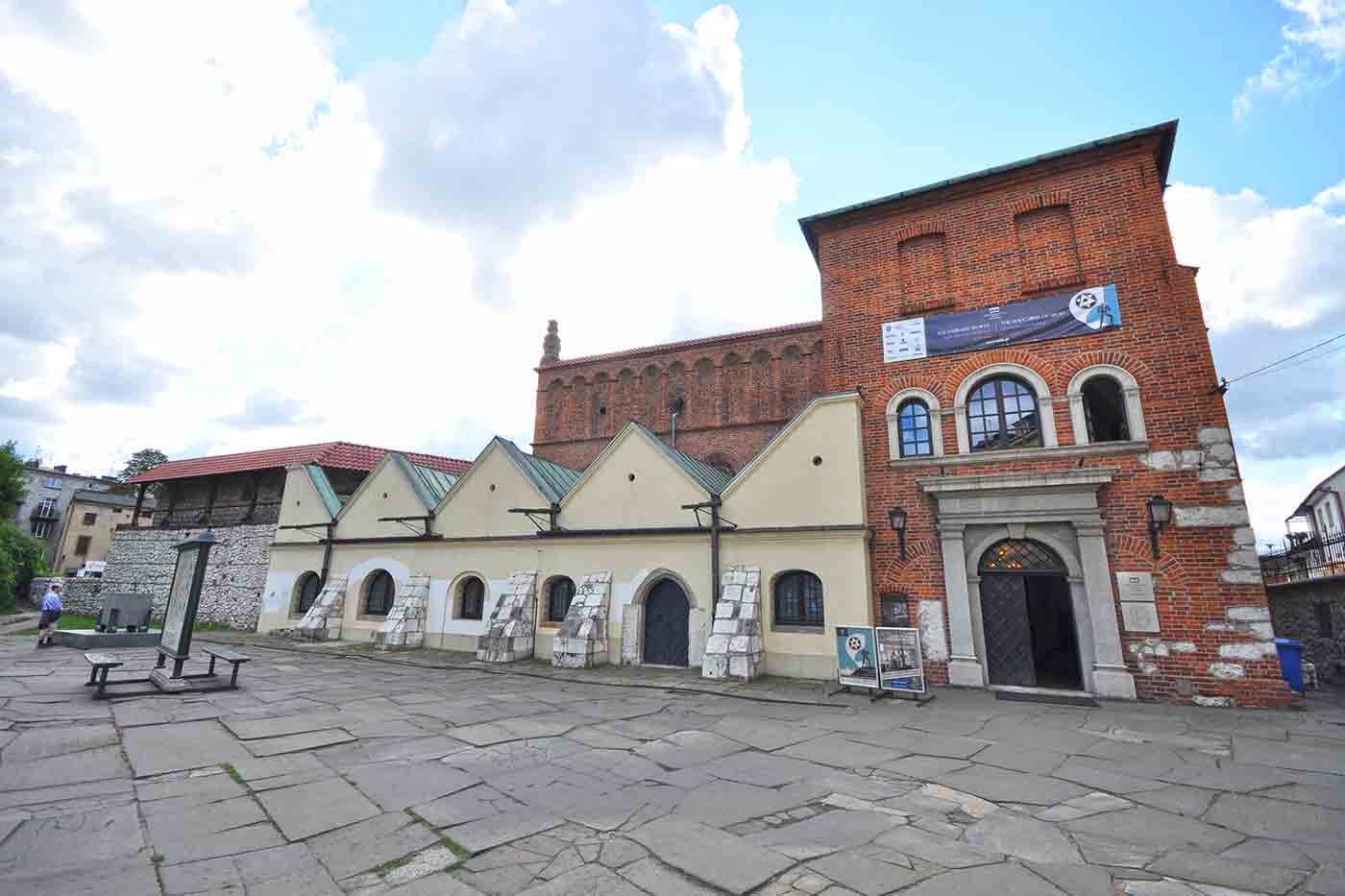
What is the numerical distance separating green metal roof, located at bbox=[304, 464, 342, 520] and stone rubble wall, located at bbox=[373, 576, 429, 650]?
529cm

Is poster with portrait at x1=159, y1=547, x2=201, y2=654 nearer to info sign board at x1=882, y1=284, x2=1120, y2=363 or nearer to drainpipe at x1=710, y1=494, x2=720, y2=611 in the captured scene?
drainpipe at x1=710, y1=494, x2=720, y2=611

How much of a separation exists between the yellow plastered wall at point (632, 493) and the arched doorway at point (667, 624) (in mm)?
1691

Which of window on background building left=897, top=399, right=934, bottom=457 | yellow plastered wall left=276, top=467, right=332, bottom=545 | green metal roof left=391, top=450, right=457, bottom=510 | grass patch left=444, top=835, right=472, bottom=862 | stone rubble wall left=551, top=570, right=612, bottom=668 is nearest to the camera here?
grass patch left=444, top=835, right=472, bottom=862

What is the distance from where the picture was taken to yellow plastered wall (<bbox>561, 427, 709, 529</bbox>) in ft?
49.4

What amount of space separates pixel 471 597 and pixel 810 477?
1089 centimetres

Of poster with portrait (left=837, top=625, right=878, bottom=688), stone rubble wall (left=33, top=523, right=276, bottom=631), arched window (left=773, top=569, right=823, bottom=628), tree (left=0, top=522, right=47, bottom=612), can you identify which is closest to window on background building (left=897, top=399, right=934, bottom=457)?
arched window (left=773, top=569, right=823, bottom=628)

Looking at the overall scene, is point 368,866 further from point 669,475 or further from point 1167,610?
point 1167,610

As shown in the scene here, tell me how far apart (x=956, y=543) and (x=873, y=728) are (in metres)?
5.28

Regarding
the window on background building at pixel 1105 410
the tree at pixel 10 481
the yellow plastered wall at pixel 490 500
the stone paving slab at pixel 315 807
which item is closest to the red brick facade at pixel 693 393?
the yellow plastered wall at pixel 490 500

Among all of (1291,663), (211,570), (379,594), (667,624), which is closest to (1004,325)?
(1291,663)

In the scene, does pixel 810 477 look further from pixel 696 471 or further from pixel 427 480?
pixel 427 480

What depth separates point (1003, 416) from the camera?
12.5 metres

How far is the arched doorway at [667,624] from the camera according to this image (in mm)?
14141

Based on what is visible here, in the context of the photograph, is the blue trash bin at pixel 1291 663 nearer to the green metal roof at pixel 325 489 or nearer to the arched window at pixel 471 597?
the arched window at pixel 471 597
